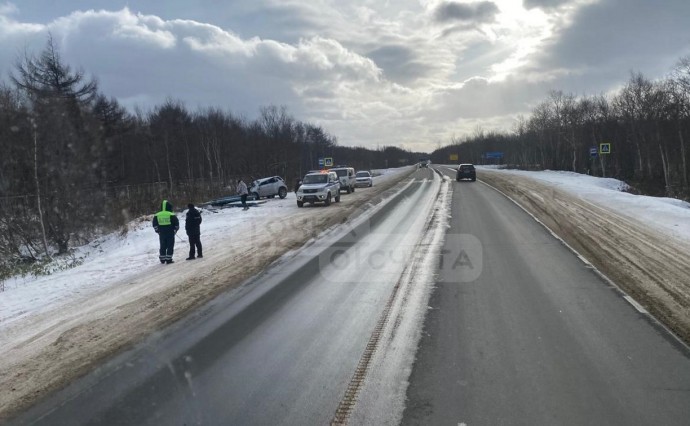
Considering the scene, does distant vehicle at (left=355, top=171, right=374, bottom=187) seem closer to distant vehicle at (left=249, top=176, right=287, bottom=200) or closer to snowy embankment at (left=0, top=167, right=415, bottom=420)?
distant vehicle at (left=249, top=176, right=287, bottom=200)

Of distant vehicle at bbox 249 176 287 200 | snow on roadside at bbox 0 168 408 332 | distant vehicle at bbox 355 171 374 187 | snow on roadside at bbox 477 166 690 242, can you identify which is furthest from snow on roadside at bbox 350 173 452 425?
distant vehicle at bbox 355 171 374 187

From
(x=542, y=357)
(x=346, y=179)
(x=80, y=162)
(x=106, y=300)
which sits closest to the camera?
(x=542, y=357)

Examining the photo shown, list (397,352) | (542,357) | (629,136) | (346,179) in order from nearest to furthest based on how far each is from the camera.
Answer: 1. (542,357)
2. (397,352)
3. (346,179)
4. (629,136)

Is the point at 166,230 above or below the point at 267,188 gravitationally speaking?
below

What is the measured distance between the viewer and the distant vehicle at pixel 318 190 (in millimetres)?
28172

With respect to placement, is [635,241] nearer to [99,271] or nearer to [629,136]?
[99,271]

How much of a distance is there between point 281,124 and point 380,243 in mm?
77190

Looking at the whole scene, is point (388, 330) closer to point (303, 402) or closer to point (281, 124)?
point (303, 402)

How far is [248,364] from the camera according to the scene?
594cm

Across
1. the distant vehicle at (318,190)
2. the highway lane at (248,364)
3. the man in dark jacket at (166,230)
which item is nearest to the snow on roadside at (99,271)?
the man in dark jacket at (166,230)

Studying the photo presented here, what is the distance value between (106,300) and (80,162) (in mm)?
17440

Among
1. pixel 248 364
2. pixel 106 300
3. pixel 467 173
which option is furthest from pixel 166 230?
pixel 467 173

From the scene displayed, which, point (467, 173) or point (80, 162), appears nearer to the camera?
point (80, 162)

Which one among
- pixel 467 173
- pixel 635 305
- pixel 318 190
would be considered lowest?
pixel 635 305
